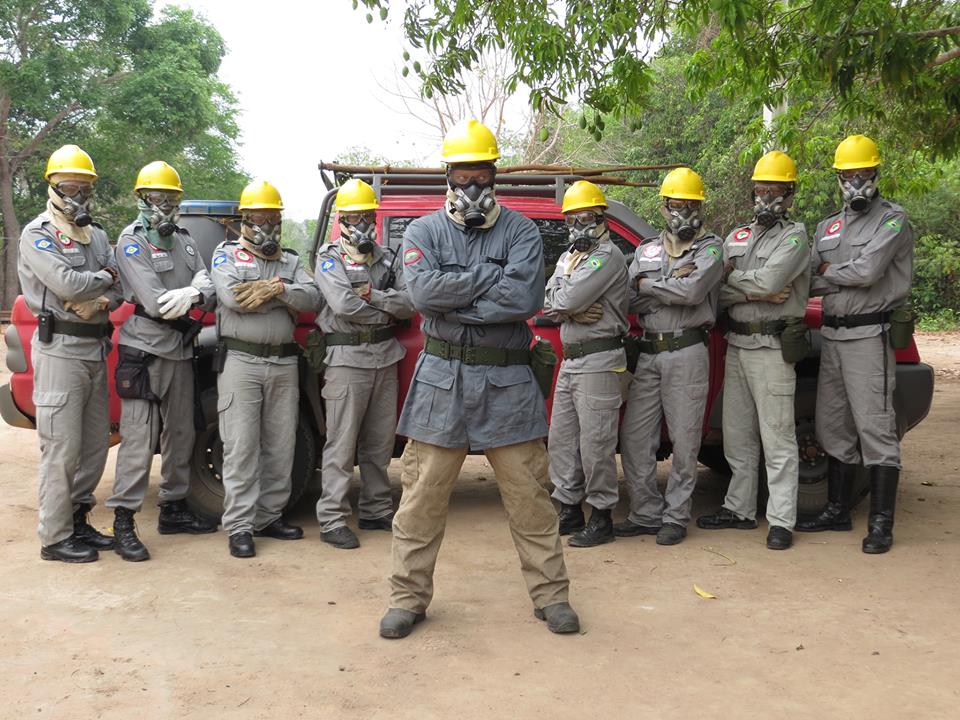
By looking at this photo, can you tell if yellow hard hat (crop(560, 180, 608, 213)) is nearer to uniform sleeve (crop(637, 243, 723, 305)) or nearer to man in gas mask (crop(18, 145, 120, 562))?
uniform sleeve (crop(637, 243, 723, 305))

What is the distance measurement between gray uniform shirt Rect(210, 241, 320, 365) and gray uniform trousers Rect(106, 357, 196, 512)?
0.38 metres

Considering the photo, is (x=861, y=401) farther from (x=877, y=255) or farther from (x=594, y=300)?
(x=594, y=300)

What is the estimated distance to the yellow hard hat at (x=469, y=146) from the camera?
389cm

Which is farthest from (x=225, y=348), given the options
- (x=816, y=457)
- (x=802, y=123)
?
(x=802, y=123)

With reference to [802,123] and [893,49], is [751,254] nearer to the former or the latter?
[893,49]

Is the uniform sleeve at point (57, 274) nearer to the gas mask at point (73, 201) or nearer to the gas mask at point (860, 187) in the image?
the gas mask at point (73, 201)

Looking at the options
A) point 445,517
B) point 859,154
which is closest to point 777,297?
point 859,154

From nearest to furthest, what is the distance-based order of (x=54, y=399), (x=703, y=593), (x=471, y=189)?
(x=471, y=189) → (x=703, y=593) → (x=54, y=399)

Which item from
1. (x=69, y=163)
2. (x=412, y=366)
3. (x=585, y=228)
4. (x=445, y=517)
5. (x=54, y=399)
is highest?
(x=69, y=163)

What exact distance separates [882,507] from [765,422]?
741 millimetres

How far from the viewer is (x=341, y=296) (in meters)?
5.14

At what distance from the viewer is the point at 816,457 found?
5688 millimetres

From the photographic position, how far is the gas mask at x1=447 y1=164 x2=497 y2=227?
395 centimetres

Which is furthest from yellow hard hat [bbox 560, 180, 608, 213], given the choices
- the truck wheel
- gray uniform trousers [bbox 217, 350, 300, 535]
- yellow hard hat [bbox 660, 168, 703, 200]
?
the truck wheel
